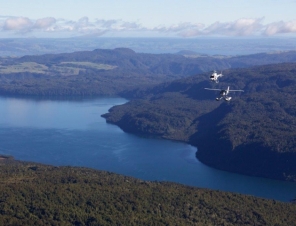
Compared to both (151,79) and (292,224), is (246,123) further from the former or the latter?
(151,79)

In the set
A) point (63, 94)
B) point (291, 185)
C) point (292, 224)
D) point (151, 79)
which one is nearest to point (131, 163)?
point (291, 185)

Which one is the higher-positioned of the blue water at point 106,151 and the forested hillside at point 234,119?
the forested hillside at point 234,119

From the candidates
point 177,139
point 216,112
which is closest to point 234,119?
point 216,112

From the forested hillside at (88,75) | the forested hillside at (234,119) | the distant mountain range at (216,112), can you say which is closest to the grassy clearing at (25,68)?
the forested hillside at (88,75)

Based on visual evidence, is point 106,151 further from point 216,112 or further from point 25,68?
point 25,68

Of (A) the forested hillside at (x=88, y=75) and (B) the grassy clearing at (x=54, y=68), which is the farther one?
(B) the grassy clearing at (x=54, y=68)

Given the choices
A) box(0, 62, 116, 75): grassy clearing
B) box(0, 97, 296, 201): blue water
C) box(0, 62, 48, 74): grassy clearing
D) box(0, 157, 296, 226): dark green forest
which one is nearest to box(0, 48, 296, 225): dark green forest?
box(0, 157, 296, 226): dark green forest

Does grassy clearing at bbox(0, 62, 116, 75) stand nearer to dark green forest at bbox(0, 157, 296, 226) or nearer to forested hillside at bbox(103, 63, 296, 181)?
forested hillside at bbox(103, 63, 296, 181)

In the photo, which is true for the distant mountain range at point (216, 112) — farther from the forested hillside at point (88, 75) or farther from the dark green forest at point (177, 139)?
the forested hillside at point (88, 75)
